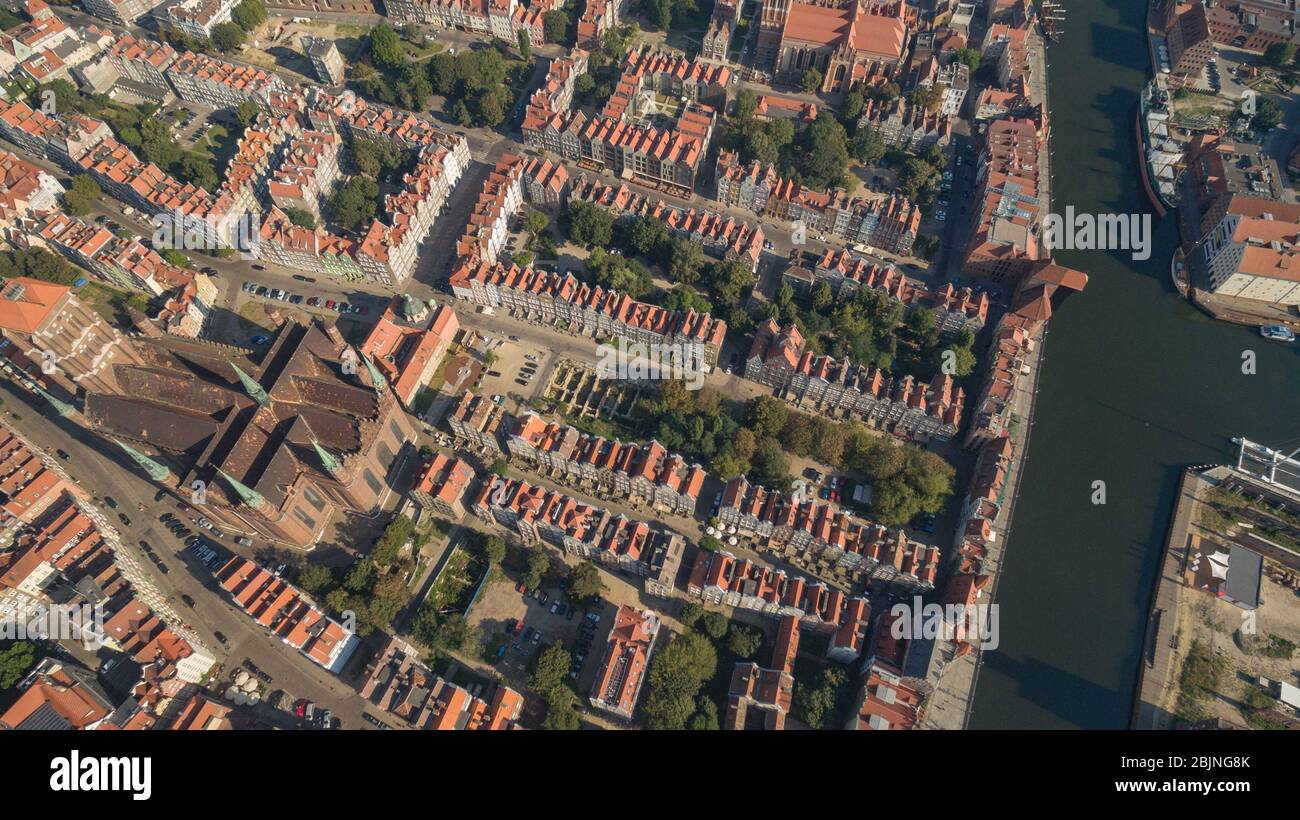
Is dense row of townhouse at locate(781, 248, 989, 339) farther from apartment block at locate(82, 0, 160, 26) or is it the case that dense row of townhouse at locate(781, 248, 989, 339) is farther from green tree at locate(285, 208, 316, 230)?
apartment block at locate(82, 0, 160, 26)

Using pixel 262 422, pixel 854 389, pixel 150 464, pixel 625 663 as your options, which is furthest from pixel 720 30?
pixel 150 464

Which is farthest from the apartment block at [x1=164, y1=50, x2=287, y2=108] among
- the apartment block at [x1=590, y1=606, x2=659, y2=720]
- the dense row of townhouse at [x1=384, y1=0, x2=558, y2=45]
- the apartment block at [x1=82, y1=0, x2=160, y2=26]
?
the apartment block at [x1=590, y1=606, x2=659, y2=720]

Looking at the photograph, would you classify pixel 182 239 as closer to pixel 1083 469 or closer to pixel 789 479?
pixel 789 479

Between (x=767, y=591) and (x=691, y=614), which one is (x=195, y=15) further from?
(x=767, y=591)

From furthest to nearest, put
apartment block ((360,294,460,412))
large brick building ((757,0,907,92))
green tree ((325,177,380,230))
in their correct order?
large brick building ((757,0,907,92)) → green tree ((325,177,380,230)) → apartment block ((360,294,460,412))
